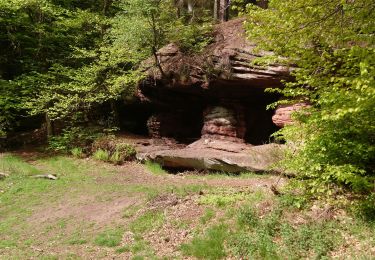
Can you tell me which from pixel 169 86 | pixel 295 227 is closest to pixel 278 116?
pixel 169 86

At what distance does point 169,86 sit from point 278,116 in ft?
18.3

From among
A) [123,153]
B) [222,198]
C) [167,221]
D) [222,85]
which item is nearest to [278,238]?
[222,198]

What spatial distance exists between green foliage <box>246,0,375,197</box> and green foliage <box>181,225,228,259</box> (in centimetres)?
211

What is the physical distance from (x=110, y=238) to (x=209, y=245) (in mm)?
2687

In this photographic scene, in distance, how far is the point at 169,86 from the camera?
16047mm

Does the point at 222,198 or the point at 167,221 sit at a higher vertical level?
the point at 222,198

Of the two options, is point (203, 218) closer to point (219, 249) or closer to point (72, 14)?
point (219, 249)

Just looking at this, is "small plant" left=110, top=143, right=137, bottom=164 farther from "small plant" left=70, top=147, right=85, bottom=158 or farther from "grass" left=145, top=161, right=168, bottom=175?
"small plant" left=70, top=147, right=85, bottom=158

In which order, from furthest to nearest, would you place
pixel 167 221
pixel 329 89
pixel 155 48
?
pixel 155 48 < pixel 167 221 < pixel 329 89

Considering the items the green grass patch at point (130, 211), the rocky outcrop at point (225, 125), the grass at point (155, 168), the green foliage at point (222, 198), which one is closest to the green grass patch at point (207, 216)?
the green foliage at point (222, 198)

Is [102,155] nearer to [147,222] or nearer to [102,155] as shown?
[102,155]

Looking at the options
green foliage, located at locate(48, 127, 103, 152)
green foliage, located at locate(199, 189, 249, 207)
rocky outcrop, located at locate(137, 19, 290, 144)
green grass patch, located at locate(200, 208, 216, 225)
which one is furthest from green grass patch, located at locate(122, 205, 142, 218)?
green foliage, located at locate(48, 127, 103, 152)

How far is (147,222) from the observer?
879cm

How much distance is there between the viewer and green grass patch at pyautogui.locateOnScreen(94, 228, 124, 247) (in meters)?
8.16
